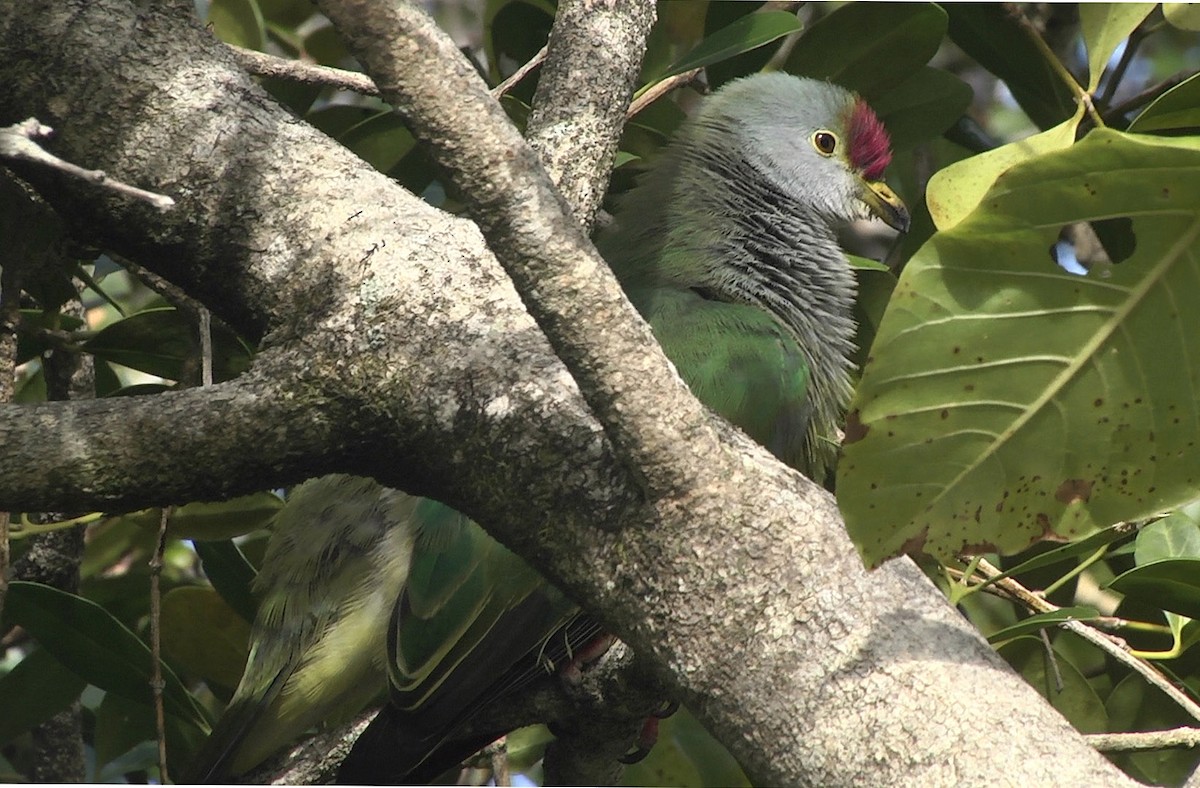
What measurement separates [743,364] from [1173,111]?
105 centimetres

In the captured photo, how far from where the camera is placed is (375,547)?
7.37 feet

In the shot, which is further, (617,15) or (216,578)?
(216,578)

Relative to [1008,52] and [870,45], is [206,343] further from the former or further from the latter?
[1008,52]

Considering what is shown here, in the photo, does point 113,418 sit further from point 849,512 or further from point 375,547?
point 375,547

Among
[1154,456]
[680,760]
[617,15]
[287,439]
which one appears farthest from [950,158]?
[287,439]

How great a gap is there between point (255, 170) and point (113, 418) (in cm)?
39

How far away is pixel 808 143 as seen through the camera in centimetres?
295

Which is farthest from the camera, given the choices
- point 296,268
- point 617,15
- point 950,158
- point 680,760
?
point 950,158

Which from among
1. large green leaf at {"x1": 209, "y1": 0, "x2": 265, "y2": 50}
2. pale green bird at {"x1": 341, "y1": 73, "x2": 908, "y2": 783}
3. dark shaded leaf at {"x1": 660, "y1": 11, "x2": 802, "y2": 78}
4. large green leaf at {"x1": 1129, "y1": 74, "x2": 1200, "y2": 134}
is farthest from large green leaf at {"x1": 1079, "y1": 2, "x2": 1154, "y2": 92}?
large green leaf at {"x1": 209, "y1": 0, "x2": 265, "y2": 50}

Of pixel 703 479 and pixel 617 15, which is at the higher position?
pixel 617 15

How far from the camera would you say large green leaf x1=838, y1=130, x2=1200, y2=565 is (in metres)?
1.07

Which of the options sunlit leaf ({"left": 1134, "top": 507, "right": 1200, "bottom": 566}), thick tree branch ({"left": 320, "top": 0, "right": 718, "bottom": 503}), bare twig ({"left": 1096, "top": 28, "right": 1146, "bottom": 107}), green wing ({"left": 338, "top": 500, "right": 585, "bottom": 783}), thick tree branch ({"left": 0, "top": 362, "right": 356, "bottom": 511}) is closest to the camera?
thick tree branch ({"left": 320, "top": 0, "right": 718, "bottom": 503})

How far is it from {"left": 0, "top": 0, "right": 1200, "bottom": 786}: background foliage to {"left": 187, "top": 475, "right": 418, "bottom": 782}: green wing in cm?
8

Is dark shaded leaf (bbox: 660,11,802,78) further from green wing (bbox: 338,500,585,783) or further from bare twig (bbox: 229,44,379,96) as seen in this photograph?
green wing (bbox: 338,500,585,783)
